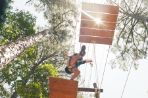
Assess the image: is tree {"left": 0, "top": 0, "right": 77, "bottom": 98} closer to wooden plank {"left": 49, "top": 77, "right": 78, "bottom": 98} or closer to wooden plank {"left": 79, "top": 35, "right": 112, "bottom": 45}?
wooden plank {"left": 79, "top": 35, "right": 112, "bottom": 45}

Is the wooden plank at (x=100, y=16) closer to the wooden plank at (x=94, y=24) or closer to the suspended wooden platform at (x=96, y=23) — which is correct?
the suspended wooden platform at (x=96, y=23)

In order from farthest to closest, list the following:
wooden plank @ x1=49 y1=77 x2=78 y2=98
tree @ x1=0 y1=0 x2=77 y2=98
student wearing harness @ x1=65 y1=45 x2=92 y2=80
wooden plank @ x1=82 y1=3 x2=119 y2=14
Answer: tree @ x1=0 y1=0 x2=77 y2=98 < wooden plank @ x1=82 y1=3 x2=119 y2=14 < student wearing harness @ x1=65 y1=45 x2=92 y2=80 < wooden plank @ x1=49 y1=77 x2=78 y2=98

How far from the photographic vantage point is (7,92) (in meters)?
26.2

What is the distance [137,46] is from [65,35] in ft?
21.0

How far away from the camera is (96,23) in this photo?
15.8 m

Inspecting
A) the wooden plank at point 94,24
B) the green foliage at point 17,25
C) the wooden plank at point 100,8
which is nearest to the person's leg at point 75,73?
the wooden plank at point 100,8

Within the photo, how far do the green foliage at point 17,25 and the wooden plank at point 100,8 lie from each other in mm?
10701

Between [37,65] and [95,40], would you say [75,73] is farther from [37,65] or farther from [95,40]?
[37,65]

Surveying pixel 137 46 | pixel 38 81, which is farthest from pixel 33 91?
pixel 137 46

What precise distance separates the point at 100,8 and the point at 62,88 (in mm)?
6154

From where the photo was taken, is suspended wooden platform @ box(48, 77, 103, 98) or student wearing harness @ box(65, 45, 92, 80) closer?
suspended wooden platform @ box(48, 77, 103, 98)

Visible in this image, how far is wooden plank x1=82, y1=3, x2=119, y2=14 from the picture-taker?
14633mm

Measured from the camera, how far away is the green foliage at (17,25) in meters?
24.8

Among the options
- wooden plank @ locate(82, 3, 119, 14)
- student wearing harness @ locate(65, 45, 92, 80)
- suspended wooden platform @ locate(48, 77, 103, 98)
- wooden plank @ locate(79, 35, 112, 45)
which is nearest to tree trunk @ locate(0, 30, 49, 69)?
suspended wooden platform @ locate(48, 77, 103, 98)
